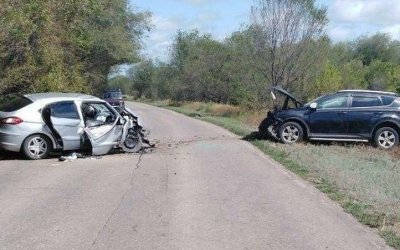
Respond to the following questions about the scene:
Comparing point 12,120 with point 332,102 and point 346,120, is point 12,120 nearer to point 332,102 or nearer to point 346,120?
point 332,102

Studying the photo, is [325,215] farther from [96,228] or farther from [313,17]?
[313,17]

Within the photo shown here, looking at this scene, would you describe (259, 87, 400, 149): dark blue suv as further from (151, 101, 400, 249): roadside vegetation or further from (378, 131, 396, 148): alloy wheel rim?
(151, 101, 400, 249): roadside vegetation

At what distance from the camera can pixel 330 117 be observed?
16.3 m

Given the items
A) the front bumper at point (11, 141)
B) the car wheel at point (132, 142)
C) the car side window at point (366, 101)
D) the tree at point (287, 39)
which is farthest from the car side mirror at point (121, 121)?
the tree at point (287, 39)

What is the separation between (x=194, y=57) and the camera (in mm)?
64750

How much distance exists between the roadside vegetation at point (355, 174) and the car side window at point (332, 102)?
119 cm

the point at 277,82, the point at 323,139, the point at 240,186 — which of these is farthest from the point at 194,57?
the point at 240,186

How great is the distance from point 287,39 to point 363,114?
1485 centimetres

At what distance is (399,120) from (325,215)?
952 cm

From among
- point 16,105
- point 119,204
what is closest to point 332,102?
point 16,105

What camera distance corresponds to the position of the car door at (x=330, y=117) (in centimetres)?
1631

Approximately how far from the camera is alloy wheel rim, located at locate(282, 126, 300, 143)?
16.6 meters

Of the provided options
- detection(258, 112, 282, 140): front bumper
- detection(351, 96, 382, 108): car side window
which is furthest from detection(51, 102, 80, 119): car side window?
detection(351, 96, 382, 108): car side window

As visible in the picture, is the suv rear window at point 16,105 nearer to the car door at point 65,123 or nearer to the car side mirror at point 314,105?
the car door at point 65,123
